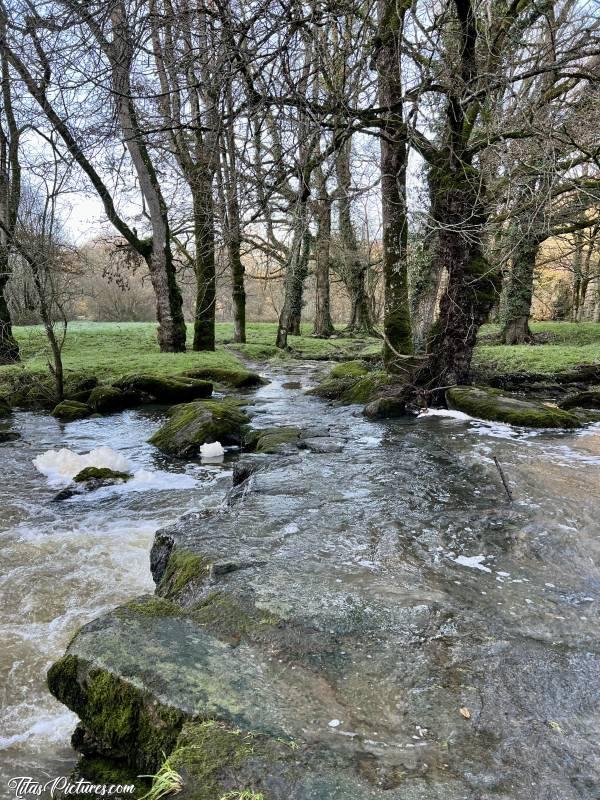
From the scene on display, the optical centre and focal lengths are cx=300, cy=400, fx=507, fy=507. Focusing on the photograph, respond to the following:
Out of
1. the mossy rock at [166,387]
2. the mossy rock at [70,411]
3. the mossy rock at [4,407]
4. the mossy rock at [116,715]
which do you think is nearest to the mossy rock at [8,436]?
the mossy rock at [70,411]

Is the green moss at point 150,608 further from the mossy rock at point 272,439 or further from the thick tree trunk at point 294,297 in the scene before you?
the thick tree trunk at point 294,297

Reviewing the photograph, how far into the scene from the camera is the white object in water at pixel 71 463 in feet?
22.3

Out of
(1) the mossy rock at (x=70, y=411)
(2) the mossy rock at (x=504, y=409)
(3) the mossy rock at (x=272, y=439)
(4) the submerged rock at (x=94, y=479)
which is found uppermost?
(2) the mossy rock at (x=504, y=409)

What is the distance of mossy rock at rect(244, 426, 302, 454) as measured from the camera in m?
6.71

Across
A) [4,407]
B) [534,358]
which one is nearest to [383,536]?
[4,407]

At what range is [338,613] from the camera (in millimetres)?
2584

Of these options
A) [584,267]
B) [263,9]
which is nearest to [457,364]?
[263,9]

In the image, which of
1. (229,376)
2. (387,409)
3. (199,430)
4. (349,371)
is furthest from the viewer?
(229,376)

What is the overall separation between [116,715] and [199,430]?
610 cm

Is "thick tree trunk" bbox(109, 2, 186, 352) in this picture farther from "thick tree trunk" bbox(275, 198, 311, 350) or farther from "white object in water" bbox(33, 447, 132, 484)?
"white object in water" bbox(33, 447, 132, 484)

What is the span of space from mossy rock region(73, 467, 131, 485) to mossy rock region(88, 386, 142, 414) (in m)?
4.86

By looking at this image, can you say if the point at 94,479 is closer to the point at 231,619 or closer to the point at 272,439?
the point at 272,439

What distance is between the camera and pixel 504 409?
25.0 ft

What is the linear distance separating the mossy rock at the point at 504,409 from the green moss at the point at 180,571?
5702 millimetres
